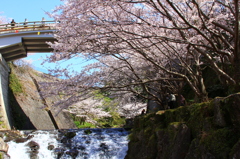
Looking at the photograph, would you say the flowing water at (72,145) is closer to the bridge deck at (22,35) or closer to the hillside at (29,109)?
the hillside at (29,109)

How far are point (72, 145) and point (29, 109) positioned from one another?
7314 mm

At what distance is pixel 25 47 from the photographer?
61.0 ft

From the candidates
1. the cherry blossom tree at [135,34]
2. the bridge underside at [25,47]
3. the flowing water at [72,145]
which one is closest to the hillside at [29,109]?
the bridge underside at [25,47]

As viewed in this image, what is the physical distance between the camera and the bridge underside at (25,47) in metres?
16.9

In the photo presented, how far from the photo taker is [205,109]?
4.75 metres

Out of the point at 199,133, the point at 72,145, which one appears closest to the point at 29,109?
the point at 72,145

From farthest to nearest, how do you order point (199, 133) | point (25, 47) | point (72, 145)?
point (25, 47) → point (72, 145) → point (199, 133)

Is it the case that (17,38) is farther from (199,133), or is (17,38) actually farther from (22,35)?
(199,133)

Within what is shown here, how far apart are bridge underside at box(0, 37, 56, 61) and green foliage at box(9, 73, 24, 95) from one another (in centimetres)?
156

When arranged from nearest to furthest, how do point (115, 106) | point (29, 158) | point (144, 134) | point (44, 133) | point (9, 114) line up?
point (144, 134)
point (29, 158)
point (44, 133)
point (115, 106)
point (9, 114)

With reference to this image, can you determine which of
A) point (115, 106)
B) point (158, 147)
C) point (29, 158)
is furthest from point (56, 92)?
point (115, 106)

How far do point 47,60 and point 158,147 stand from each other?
13.7ft

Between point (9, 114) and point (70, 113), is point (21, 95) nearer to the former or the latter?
point (9, 114)

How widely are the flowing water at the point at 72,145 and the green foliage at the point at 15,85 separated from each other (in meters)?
7.05
